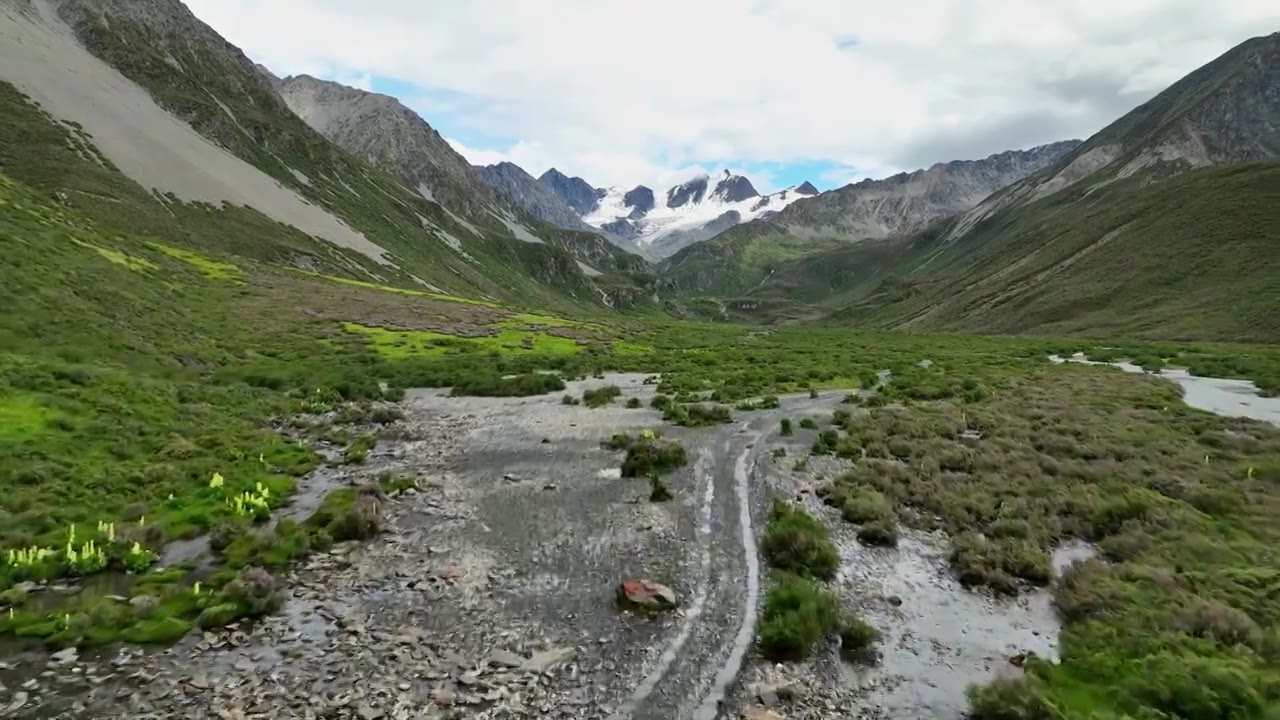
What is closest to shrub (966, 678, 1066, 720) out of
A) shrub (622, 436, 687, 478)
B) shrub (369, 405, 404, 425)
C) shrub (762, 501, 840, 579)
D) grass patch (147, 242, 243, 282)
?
shrub (762, 501, 840, 579)

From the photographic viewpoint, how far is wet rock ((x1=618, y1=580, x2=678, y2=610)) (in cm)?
1551

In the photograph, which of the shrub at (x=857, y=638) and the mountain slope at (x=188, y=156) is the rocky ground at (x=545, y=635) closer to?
the shrub at (x=857, y=638)

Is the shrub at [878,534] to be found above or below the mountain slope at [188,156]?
below

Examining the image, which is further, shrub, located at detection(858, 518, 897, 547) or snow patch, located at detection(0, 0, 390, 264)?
snow patch, located at detection(0, 0, 390, 264)

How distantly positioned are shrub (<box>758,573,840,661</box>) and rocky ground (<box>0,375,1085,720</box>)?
412mm

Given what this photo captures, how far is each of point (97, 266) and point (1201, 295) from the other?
137 m

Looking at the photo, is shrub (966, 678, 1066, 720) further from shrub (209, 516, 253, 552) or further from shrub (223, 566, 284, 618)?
shrub (209, 516, 253, 552)

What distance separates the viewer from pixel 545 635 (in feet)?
46.6

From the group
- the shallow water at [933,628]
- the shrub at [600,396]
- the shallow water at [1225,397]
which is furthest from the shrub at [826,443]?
the shallow water at [1225,397]

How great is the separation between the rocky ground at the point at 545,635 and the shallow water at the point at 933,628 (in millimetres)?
53

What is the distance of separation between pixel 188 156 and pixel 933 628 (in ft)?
531

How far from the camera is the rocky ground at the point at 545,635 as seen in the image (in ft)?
38.7

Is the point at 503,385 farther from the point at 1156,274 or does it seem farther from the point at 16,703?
the point at 1156,274

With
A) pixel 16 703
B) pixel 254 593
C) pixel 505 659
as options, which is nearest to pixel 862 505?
pixel 505 659
